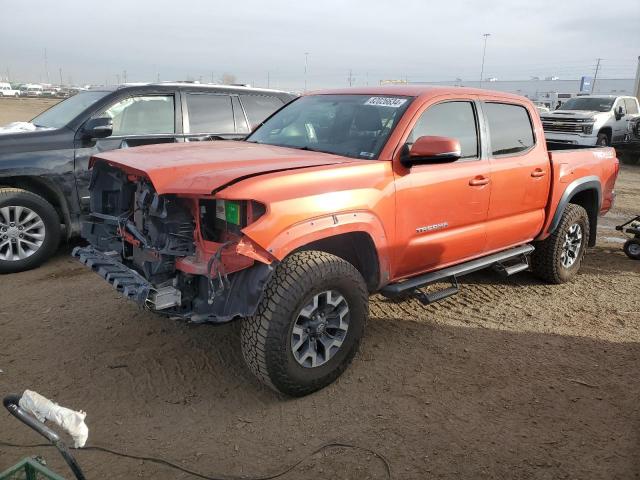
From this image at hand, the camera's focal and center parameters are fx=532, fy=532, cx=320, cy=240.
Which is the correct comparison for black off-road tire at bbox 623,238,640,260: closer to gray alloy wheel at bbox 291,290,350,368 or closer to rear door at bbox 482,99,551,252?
rear door at bbox 482,99,551,252

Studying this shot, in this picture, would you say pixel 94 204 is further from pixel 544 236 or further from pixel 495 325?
pixel 544 236

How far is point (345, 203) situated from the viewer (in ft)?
10.9

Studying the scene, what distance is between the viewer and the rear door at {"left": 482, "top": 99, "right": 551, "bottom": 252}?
450 cm

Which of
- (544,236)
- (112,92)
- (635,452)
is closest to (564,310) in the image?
(544,236)

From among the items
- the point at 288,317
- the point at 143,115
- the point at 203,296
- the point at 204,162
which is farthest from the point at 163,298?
the point at 143,115

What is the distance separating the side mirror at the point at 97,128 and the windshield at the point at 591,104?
1633 cm

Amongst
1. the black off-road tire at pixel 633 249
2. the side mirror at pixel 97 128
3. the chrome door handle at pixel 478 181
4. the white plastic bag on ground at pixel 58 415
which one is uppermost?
the side mirror at pixel 97 128

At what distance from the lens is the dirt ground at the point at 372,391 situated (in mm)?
2811

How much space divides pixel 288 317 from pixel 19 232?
12.0 ft

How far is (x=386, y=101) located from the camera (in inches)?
160

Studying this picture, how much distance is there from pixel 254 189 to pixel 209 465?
1.46 metres

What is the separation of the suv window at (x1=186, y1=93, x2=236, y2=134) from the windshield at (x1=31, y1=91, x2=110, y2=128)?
986 millimetres

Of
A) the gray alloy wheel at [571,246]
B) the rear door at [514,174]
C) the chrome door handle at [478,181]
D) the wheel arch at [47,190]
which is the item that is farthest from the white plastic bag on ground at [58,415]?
the gray alloy wheel at [571,246]

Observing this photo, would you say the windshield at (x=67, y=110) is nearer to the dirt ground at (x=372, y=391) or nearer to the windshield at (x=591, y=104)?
the dirt ground at (x=372, y=391)
